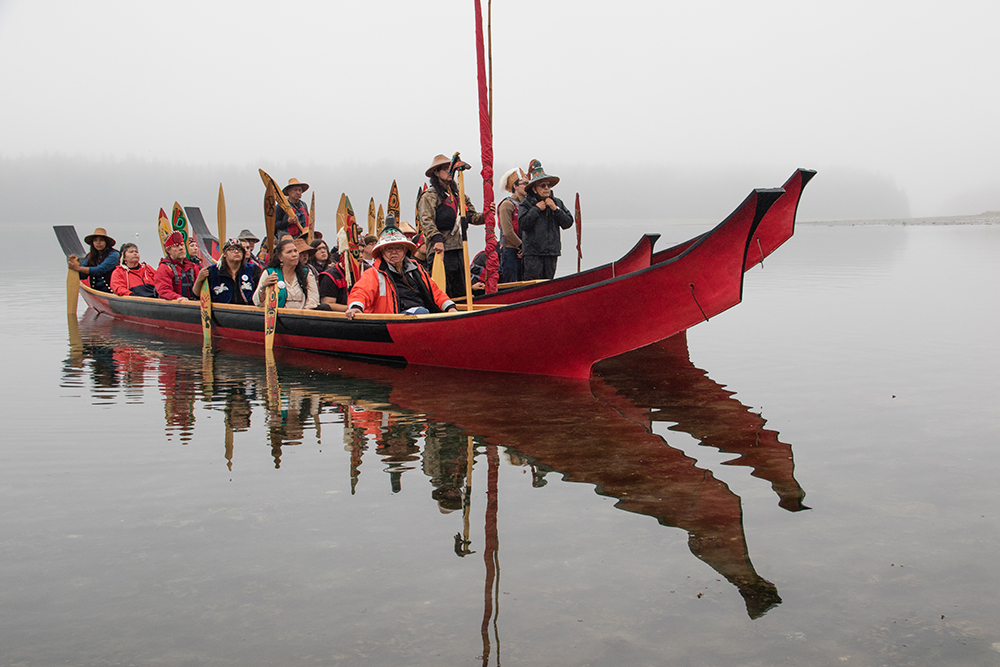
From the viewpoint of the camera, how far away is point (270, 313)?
970 centimetres

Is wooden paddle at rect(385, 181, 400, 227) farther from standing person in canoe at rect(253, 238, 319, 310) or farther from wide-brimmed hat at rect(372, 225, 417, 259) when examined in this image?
wide-brimmed hat at rect(372, 225, 417, 259)

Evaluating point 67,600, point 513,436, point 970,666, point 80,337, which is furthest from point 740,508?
point 80,337

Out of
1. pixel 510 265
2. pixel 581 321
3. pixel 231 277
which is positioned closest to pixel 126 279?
pixel 231 277

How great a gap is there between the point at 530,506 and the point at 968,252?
98.5 ft

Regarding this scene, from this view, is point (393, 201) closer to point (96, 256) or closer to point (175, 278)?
point (175, 278)

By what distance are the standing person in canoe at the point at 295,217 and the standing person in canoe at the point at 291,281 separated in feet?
3.38

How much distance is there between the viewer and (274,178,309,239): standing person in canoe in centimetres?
1099

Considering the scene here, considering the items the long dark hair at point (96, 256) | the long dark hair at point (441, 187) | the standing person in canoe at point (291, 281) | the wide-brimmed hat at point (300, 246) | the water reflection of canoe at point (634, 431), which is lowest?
the water reflection of canoe at point (634, 431)

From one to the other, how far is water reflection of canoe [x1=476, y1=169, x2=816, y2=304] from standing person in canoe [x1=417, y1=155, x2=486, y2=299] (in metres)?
0.58

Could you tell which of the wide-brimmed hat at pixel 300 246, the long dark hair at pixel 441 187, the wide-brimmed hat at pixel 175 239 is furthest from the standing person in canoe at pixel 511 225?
the wide-brimmed hat at pixel 175 239

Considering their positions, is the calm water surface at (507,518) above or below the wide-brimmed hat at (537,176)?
below

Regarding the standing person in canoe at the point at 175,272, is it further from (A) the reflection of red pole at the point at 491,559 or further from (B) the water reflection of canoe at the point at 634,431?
(A) the reflection of red pole at the point at 491,559

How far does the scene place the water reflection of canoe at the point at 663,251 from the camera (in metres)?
6.92

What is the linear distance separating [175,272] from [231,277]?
1.96m
